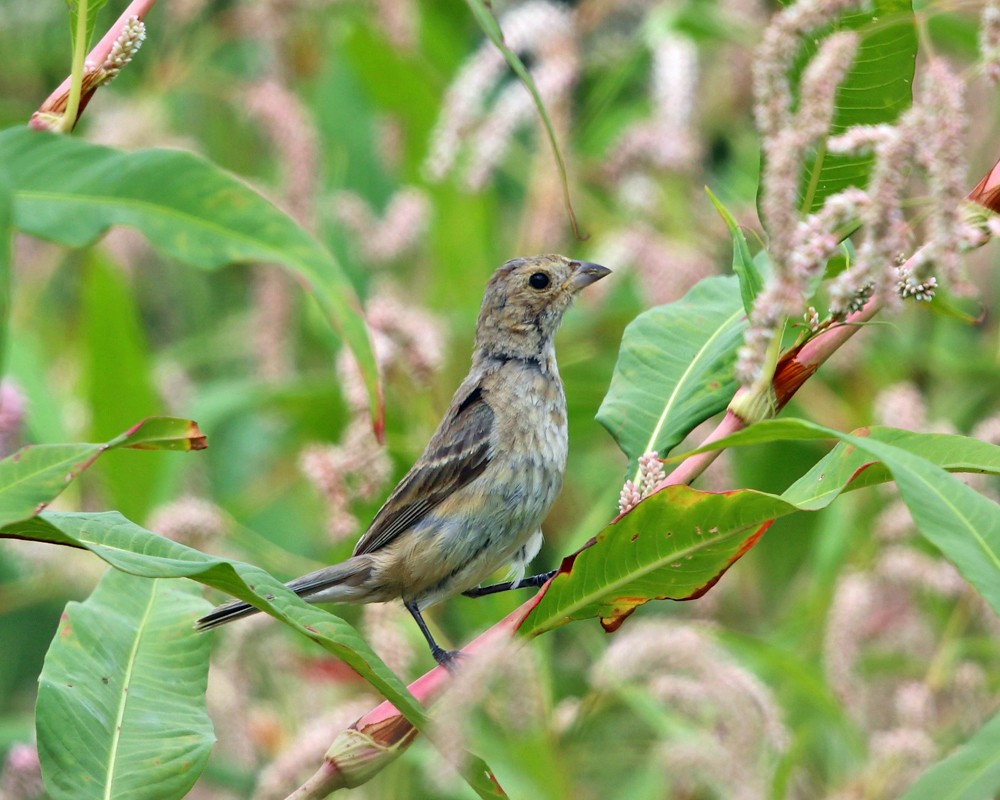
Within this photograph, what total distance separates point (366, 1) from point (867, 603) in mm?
3716

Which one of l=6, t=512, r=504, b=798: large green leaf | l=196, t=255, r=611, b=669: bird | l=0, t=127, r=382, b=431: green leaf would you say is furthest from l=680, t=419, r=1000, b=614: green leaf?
l=196, t=255, r=611, b=669: bird

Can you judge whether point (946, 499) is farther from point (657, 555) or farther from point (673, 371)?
point (673, 371)

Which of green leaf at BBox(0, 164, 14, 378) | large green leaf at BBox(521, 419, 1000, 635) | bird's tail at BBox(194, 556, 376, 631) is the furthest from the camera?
bird's tail at BBox(194, 556, 376, 631)

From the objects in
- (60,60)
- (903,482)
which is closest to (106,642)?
(903,482)

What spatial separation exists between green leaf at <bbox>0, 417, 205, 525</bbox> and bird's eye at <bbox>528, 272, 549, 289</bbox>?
7.33 feet

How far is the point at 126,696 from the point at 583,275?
2.11 metres

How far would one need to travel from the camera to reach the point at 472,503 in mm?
3672

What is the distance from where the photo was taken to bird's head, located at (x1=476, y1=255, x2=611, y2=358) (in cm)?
411

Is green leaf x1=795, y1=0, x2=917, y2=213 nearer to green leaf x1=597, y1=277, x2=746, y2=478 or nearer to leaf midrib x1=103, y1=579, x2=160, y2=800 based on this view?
green leaf x1=597, y1=277, x2=746, y2=478

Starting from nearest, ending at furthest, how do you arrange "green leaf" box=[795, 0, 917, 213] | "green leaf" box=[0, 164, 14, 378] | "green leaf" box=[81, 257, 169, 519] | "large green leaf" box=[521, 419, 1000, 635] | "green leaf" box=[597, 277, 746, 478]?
"green leaf" box=[0, 164, 14, 378] < "large green leaf" box=[521, 419, 1000, 635] < "green leaf" box=[795, 0, 917, 213] < "green leaf" box=[597, 277, 746, 478] < "green leaf" box=[81, 257, 169, 519]

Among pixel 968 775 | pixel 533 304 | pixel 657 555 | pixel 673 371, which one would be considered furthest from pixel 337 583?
pixel 968 775

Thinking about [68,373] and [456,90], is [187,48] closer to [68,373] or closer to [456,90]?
[68,373]

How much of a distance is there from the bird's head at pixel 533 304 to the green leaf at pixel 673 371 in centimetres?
135

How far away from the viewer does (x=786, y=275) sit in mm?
1595
